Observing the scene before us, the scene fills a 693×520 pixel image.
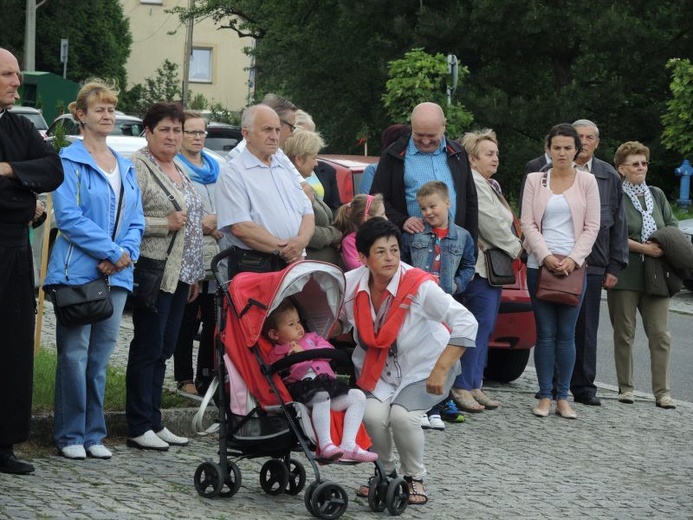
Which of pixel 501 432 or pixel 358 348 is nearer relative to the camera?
pixel 358 348

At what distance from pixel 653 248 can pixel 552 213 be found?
1335 mm

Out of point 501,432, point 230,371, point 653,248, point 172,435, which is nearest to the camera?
point 230,371

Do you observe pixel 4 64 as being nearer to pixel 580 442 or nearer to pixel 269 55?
pixel 580 442

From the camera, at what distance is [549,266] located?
425 inches

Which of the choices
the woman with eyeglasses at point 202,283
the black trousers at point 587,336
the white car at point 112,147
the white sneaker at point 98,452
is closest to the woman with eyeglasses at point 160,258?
the white sneaker at point 98,452

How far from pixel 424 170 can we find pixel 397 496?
359cm

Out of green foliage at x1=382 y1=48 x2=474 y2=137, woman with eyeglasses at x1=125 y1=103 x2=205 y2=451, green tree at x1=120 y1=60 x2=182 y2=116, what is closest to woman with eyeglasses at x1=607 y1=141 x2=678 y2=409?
woman with eyeglasses at x1=125 y1=103 x2=205 y2=451

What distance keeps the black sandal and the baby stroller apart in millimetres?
250

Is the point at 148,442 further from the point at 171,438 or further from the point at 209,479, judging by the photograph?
the point at 209,479

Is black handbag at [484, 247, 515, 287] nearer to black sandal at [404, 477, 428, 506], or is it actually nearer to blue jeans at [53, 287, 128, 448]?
black sandal at [404, 477, 428, 506]

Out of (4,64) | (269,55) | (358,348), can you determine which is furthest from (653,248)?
(269,55)

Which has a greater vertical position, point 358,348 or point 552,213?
point 552,213

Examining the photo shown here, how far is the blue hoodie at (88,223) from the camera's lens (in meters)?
8.11

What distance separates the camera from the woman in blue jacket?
8.14 metres
